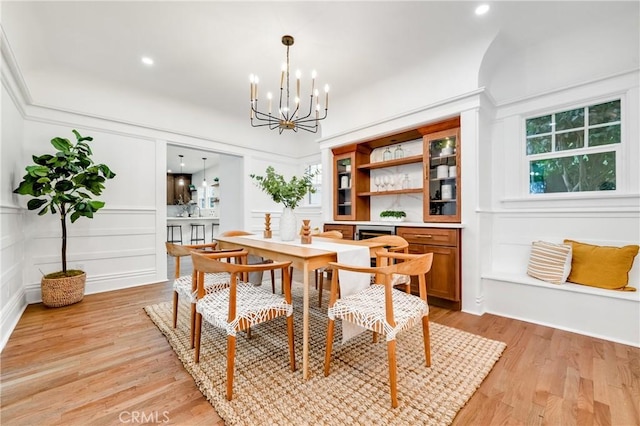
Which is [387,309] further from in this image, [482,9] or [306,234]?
[482,9]

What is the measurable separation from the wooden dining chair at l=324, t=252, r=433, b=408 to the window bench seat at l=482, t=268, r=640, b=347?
1563 mm

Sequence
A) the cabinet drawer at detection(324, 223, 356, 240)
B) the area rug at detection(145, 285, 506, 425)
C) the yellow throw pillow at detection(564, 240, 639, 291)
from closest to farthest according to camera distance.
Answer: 1. the area rug at detection(145, 285, 506, 425)
2. the yellow throw pillow at detection(564, 240, 639, 291)
3. the cabinet drawer at detection(324, 223, 356, 240)

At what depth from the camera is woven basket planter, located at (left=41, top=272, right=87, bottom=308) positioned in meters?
2.86

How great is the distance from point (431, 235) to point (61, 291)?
4.15 metres

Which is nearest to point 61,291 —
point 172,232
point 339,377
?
point 339,377

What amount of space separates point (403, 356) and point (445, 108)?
2668 mm

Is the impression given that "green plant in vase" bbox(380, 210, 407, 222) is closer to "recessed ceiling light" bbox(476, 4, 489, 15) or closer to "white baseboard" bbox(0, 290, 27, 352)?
"recessed ceiling light" bbox(476, 4, 489, 15)

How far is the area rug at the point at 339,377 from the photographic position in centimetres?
137

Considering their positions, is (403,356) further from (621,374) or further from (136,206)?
(136,206)

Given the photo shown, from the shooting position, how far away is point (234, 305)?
152 cm

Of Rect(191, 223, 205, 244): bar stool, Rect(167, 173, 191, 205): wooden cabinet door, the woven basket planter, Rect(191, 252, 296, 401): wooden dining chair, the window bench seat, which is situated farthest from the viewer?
Rect(167, 173, 191, 205): wooden cabinet door

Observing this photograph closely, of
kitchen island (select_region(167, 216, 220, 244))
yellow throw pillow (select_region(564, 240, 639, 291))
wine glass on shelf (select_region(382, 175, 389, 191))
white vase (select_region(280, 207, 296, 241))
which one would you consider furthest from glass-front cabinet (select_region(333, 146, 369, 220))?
kitchen island (select_region(167, 216, 220, 244))

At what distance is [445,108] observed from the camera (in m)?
3.09

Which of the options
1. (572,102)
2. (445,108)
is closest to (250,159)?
(445,108)
